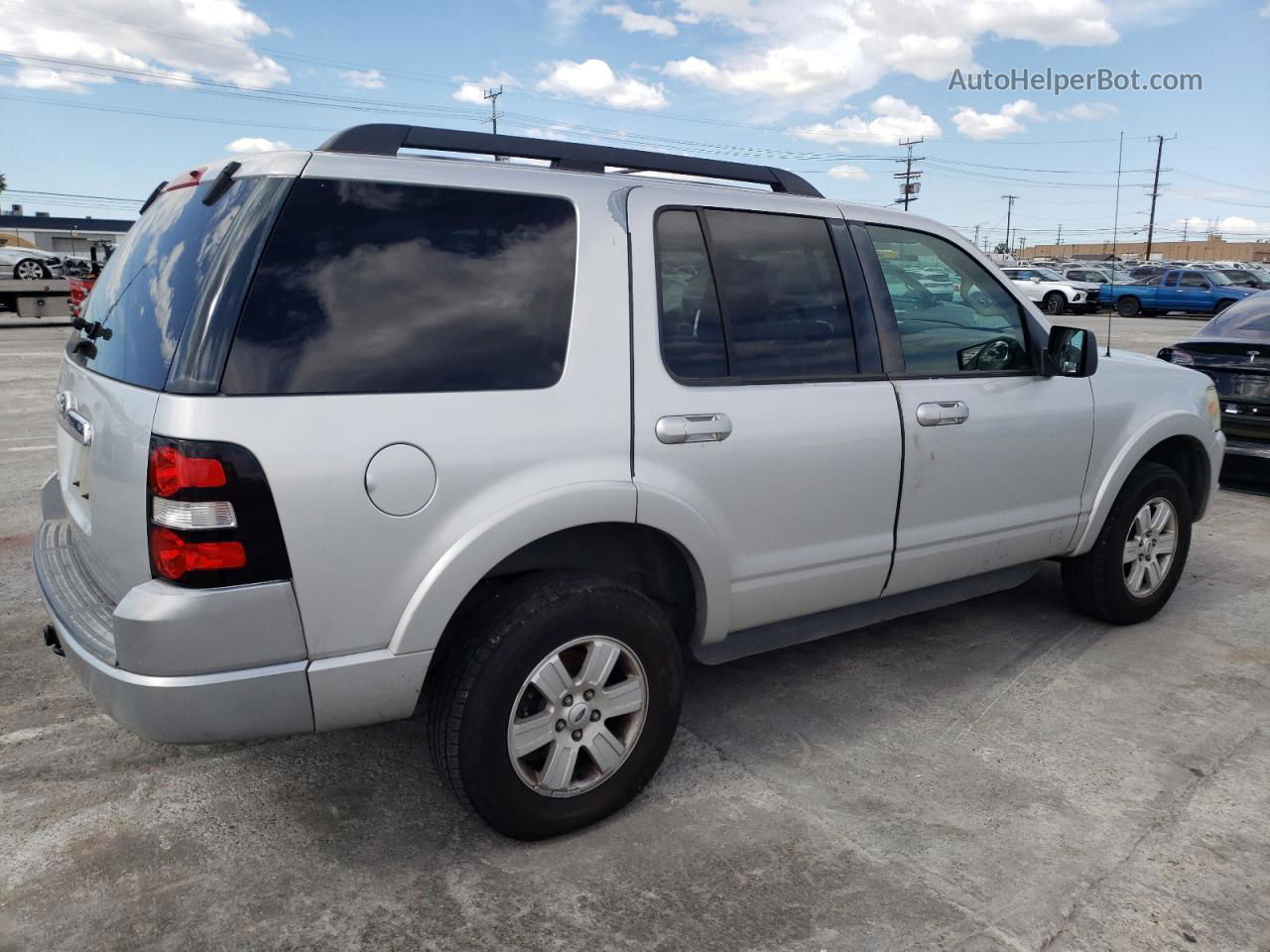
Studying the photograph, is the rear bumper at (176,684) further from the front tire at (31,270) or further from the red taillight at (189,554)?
the front tire at (31,270)

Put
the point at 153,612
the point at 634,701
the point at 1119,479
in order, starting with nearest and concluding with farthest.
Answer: the point at 153,612 → the point at 634,701 → the point at 1119,479

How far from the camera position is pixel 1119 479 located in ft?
14.2

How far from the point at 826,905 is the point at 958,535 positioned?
1.64 meters

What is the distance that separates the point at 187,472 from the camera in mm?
2256

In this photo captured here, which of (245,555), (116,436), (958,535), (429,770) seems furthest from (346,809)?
(958,535)

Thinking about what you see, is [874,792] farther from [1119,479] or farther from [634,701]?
[1119,479]

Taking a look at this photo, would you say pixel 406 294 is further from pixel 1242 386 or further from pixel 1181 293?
pixel 1181 293

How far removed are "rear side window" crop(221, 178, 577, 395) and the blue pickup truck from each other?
29.2m

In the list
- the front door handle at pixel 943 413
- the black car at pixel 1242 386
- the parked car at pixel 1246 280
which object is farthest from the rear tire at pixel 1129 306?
the front door handle at pixel 943 413

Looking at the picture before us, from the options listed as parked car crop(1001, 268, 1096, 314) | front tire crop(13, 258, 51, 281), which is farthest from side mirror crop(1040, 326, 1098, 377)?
parked car crop(1001, 268, 1096, 314)

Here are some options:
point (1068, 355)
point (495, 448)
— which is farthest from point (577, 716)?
point (1068, 355)

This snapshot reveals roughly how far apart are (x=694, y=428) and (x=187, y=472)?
4.49 feet

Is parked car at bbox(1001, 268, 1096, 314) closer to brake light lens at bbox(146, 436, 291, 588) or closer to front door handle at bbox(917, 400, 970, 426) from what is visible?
front door handle at bbox(917, 400, 970, 426)

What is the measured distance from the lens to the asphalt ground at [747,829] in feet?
8.25
